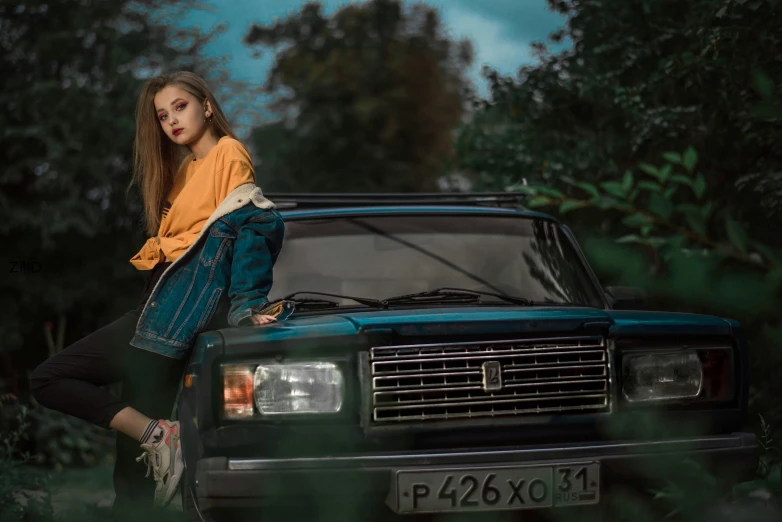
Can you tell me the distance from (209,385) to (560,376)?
1.19 meters

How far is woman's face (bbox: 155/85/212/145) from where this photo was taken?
4102mm

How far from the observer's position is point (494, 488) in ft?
10.7

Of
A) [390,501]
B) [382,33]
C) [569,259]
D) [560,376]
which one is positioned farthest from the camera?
[382,33]

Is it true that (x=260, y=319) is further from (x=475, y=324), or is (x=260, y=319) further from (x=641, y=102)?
(x=641, y=102)

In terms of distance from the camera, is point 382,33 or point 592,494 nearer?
point 592,494

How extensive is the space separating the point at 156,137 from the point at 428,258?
133 centimetres

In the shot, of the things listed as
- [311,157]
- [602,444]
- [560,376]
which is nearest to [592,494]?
[602,444]

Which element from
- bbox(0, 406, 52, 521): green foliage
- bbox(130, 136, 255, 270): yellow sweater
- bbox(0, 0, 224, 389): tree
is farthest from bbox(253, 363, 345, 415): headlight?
bbox(0, 0, 224, 389): tree

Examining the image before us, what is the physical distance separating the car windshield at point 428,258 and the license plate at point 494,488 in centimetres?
128

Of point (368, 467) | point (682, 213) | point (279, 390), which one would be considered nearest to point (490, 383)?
point (368, 467)

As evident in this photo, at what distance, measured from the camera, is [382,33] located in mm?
44156

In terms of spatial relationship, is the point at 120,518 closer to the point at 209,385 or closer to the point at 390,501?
the point at 209,385

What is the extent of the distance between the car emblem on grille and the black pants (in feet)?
3.53

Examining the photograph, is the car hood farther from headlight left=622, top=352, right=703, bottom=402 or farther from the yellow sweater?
the yellow sweater
